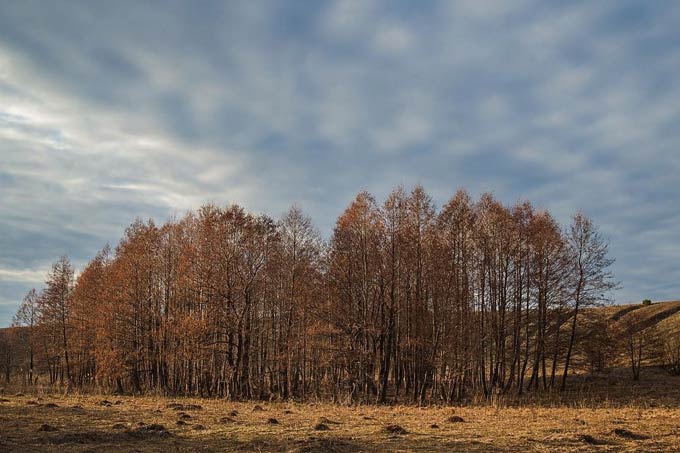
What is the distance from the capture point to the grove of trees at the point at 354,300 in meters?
35.4

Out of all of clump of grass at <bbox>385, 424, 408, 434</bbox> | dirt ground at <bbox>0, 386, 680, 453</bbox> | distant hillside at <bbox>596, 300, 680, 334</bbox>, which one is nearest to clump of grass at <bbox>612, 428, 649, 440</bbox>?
dirt ground at <bbox>0, 386, 680, 453</bbox>

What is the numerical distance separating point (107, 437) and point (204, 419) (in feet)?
15.6

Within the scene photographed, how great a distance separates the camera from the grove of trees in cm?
3544

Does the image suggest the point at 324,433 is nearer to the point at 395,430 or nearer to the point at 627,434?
the point at 395,430

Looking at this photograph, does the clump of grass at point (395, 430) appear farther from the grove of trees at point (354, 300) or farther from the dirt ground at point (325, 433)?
the grove of trees at point (354, 300)

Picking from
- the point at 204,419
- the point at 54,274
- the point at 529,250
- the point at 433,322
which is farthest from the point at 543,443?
the point at 54,274

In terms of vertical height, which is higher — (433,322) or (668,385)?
(433,322)

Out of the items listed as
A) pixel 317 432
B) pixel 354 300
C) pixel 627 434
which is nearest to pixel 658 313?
pixel 354 300

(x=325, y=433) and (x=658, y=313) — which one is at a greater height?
(x=658, y=313)

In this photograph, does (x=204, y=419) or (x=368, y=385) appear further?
(x=368, y=385)

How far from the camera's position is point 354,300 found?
36656mm

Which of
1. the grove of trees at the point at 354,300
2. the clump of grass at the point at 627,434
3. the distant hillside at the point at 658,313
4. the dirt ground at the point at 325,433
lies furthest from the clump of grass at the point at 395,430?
the distant hillside at the point at 658,313

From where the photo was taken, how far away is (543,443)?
12797mm

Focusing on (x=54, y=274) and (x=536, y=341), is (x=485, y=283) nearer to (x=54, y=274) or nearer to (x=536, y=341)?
(x=536, y=341)
